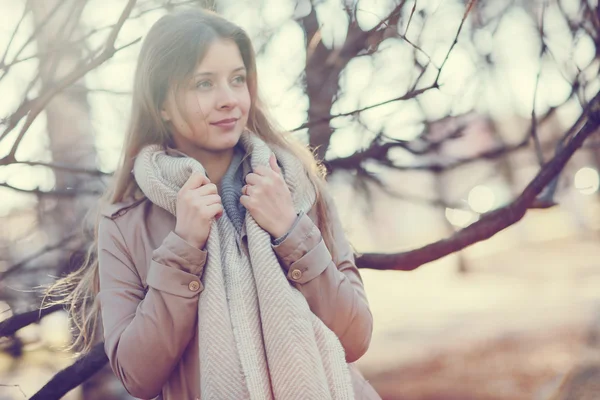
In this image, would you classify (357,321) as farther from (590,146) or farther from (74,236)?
(590,146)

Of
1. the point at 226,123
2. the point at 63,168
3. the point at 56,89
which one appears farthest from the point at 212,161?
the point at 63,168

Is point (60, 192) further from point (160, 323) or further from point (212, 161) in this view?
point (160, 323)

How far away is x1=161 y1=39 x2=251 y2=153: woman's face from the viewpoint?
1.57 metres

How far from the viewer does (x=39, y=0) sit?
89.2 inches

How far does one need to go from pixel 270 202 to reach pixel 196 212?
17cm

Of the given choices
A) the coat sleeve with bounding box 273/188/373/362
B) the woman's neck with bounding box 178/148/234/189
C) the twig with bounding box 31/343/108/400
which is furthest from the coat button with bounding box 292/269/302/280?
the twig with bounding box 31/343/108/400

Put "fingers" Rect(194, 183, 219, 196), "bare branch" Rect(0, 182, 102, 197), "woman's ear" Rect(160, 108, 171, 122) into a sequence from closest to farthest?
"fingers" Rect(194, 183, 219, 196)
"woman's ear" Rect(160, 108, 171, 122)
"bare branch" Rect(0, 182, 102, 197)

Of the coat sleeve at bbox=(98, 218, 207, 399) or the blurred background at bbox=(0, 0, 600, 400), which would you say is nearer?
the coat sleeve at bbox=(98, 218, 207, 399)

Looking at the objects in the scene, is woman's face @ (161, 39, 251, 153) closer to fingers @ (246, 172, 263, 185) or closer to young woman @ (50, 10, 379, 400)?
young woman @ (50, 10, 379, 400)

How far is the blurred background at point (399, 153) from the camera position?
91.3 inches

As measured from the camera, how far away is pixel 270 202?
1485 mm

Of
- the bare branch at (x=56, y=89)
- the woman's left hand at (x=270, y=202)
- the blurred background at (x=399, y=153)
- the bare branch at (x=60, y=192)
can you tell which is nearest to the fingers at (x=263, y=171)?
the woman's left hand at (x=270, y=202)

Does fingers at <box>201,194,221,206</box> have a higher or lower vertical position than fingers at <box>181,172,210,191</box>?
lower

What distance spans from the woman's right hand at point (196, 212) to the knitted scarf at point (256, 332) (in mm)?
45
